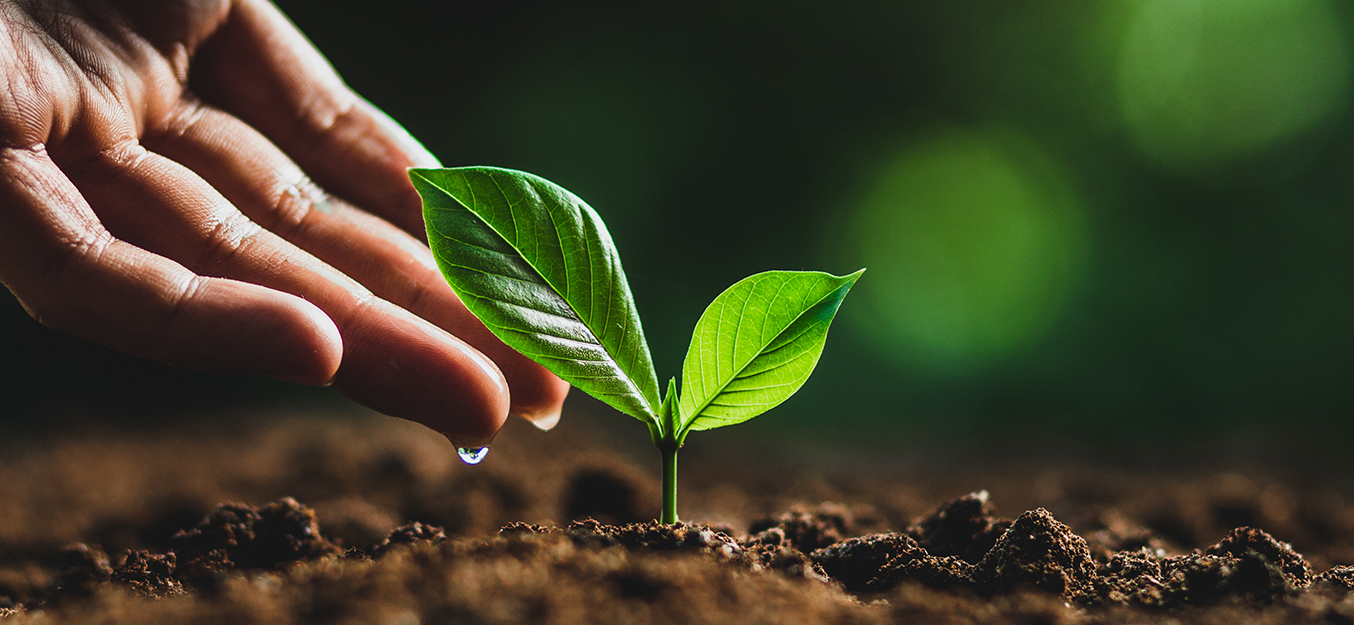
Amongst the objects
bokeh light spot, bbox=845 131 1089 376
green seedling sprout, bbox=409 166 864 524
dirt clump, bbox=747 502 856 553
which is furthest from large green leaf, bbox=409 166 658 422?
bokeh light spot, bbox=845 131 1089 376

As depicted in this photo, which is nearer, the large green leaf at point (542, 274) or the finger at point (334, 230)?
the large green leaf at point (542, 274)

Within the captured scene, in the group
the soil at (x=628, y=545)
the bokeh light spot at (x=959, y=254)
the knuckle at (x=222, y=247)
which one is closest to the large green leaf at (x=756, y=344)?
the soil at (x=628, y=545)

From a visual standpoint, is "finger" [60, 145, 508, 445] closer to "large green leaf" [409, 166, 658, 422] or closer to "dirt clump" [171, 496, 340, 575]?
"large green leaf" [409, 166, 658, 422]

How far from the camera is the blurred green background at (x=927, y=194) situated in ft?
11.4

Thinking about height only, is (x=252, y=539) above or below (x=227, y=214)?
below

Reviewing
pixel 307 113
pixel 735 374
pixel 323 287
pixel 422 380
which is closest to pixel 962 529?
pixel 735 374

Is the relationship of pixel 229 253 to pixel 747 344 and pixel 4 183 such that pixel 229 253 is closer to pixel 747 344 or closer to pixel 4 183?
pixel 4 183

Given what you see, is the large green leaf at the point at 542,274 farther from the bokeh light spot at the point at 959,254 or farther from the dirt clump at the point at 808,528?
the bokeh light spot at the point at 959,254

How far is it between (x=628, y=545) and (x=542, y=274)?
36 centimetres

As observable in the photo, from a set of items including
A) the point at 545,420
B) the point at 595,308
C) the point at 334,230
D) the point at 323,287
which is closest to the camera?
the point at 595,308

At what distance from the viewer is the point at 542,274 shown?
953 mm

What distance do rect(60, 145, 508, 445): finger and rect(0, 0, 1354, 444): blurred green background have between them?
2.47m

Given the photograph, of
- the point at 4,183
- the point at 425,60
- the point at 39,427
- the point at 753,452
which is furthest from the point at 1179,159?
the point at 39,427

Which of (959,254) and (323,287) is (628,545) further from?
(959,254)
